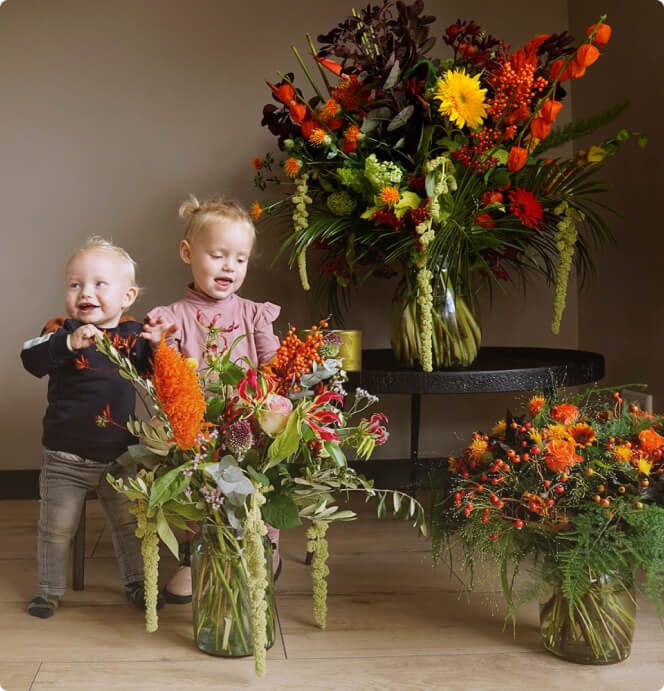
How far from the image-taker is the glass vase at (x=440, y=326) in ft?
6.10

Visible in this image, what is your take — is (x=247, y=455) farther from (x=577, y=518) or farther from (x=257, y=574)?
(x=577, y=518)

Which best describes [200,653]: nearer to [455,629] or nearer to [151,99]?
[455,629]

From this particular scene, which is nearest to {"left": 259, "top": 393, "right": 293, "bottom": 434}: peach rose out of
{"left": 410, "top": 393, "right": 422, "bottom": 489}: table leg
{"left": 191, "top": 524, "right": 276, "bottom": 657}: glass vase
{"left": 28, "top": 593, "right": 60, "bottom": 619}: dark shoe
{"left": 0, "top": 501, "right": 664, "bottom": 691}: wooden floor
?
{"left": 191, "top": 524, "right": 276, "bottom": 657}: glass vase

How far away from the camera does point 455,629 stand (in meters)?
1.49

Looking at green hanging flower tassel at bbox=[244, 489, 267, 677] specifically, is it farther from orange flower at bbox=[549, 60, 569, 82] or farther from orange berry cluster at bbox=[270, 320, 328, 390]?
orange flower at bbox=[549, 60, 569, 82]

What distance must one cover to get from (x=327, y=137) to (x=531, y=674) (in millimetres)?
1210

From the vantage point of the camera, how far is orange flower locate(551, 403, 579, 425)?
1.36 meters

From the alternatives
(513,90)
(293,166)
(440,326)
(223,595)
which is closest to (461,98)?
(513,90)

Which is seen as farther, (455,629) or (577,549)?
(455,629)

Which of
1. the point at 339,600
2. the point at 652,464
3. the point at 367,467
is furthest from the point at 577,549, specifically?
the point at 367,467

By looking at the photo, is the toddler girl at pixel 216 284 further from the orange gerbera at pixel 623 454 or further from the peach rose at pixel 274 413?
the orange gerbera at pixel 623 454

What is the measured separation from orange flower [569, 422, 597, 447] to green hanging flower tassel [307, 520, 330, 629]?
0.48 meters

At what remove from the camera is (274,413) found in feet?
4.04

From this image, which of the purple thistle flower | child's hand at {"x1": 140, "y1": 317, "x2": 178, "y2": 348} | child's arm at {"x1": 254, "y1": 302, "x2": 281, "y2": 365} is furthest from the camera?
child's arm at {"x1": 254, "y1": 302, "x2": 281, "y2": 365}
